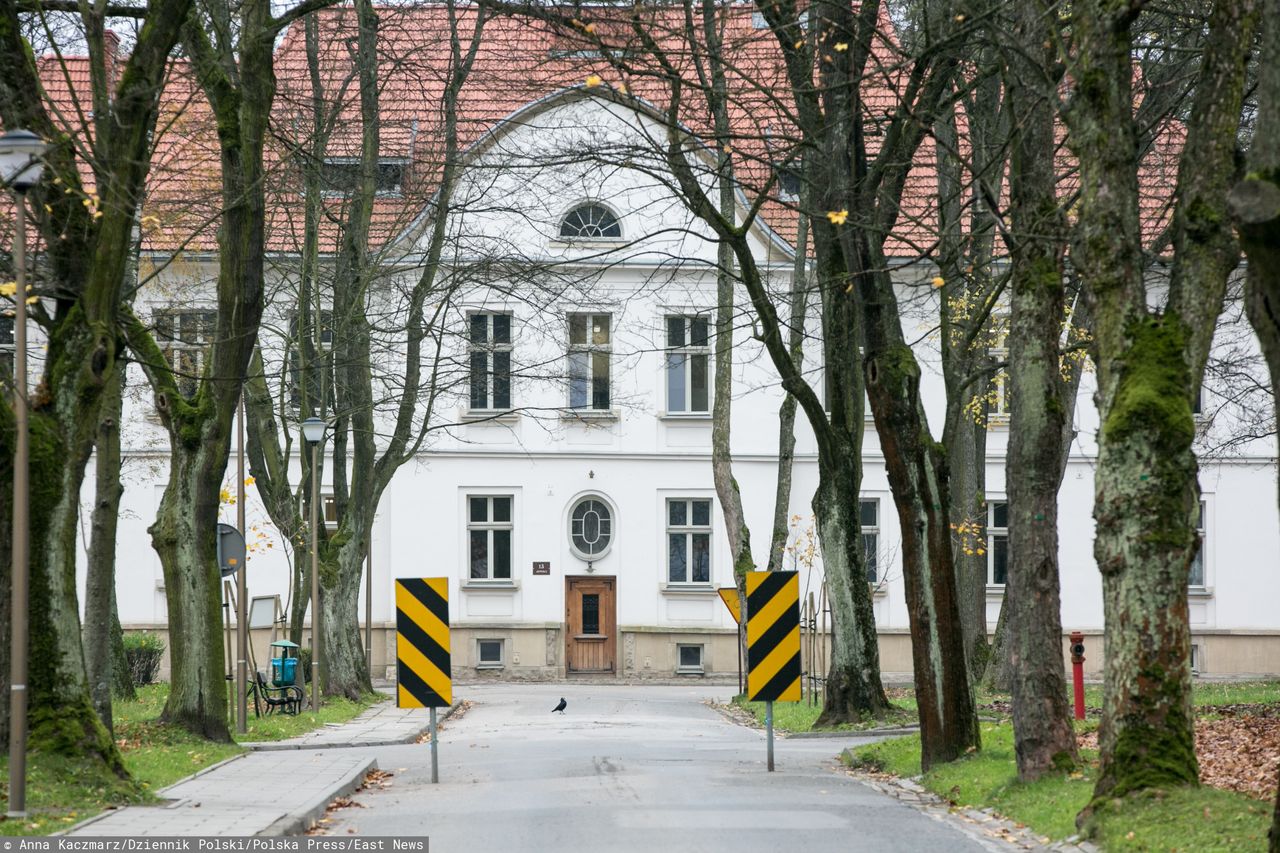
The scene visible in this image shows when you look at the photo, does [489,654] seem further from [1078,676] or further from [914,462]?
[914,462]

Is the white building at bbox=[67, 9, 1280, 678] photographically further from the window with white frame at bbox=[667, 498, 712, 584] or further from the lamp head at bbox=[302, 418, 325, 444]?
the lamp head at bbox=[302, 418, 325, 444]

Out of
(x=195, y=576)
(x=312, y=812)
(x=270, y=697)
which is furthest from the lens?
(x=270, y=697)

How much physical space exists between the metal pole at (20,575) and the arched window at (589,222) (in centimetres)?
2952

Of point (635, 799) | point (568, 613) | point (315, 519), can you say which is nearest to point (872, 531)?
point (568, 613)

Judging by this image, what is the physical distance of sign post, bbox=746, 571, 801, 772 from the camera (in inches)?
615

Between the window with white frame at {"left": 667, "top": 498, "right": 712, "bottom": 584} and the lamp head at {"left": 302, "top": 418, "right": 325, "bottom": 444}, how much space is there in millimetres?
17576

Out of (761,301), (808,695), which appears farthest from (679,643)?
(761,301)

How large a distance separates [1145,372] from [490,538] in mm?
32470

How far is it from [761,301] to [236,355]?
5.80 m

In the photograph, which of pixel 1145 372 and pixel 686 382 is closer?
pixel 1145 372

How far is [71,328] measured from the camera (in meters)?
12.9

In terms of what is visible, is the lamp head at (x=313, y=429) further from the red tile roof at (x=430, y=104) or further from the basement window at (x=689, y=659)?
the basement window at (x=689, y=659)

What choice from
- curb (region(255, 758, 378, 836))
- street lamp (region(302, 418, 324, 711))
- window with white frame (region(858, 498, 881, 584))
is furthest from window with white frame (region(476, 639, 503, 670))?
curb (region(255, 758, 378, 836))

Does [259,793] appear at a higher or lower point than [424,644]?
lower
